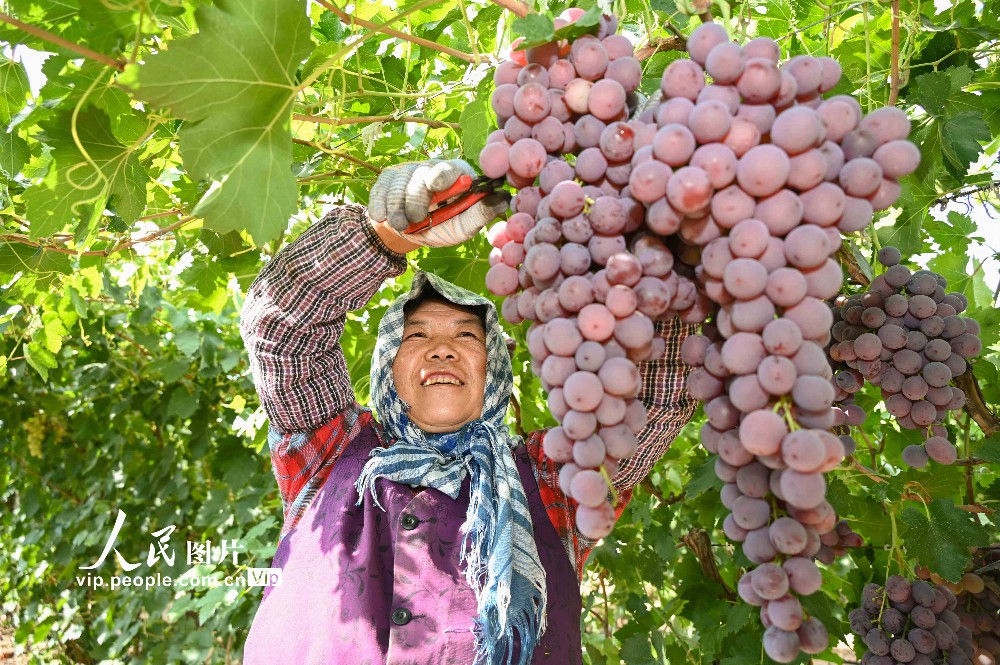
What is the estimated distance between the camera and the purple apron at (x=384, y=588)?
4.86ft

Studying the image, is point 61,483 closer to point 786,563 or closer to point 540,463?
point 540,463

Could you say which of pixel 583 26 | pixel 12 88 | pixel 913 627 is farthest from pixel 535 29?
pixel 913 627

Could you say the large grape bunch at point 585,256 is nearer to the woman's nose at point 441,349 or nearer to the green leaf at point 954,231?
the woman's nose at point 441,349

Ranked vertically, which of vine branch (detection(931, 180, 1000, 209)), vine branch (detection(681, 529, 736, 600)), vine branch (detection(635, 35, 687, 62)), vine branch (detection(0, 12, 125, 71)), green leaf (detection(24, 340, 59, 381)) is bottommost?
vine branch (detection(681, 529, 736, 600))

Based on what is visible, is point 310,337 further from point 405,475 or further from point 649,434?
point 649,434

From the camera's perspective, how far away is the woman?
149cm

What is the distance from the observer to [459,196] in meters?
1.16

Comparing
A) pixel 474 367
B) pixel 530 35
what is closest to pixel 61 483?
pixel 474 367

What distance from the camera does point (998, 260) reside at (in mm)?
1929

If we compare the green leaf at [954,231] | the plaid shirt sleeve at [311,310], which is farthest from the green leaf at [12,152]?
the green leaf at [954,231]

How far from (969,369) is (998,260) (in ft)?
2.43

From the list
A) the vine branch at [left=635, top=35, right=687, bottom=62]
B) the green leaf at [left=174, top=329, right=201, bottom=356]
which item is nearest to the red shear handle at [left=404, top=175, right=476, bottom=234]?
the vine branch at [left=635, top=35, right=687, bottom=62]

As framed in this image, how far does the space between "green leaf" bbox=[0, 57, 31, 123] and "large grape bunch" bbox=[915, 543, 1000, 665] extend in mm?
2084

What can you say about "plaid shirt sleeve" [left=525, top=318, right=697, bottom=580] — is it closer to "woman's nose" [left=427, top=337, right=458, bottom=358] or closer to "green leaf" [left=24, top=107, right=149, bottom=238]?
"woman's nose" [left=427, top=337, right=458, bottom=358]
